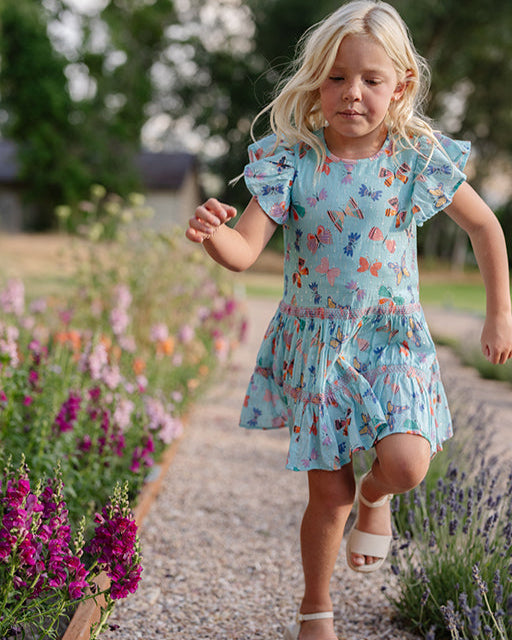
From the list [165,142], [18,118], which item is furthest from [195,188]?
[18,118]

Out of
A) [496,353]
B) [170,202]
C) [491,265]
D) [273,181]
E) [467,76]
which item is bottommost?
[496,353]

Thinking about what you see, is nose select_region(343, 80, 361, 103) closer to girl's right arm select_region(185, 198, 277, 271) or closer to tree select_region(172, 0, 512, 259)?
girl's right arm select_region(185, 198, 277, 271)

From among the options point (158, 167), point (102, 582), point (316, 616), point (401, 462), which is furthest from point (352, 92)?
point (158, 167)

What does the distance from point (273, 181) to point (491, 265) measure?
0.67 m

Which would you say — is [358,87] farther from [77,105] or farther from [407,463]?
[77,105]

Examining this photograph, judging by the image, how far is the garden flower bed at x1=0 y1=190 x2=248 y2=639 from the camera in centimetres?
167

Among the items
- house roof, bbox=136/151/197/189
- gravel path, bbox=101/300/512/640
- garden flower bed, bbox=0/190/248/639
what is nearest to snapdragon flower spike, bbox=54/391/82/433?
garden flower bed, bbox=0/190/248/639

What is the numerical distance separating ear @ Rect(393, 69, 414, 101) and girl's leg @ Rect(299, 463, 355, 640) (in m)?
1.09

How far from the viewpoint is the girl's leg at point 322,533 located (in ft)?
6.84

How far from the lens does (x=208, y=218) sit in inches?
72.1

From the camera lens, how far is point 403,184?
7.10 ft

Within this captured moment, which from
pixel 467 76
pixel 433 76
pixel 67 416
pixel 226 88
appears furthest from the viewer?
pixel 226 88

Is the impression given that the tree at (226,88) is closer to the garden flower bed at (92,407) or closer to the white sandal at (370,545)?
the garden flower bed at (92,407)

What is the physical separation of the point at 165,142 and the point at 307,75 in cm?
3322
